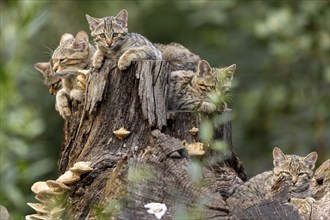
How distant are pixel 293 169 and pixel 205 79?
3.68 feet

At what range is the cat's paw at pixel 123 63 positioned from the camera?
314 inches

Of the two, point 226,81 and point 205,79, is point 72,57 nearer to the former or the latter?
point 205,79

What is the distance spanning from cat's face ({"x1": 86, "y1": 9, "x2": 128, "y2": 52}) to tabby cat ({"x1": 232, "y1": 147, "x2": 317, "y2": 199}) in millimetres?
1617

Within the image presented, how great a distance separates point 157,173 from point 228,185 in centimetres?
103

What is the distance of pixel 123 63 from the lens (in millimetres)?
8008

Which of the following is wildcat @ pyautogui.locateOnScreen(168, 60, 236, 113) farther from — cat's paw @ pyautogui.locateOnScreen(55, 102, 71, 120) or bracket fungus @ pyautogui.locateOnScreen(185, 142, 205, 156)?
cat's paw @ pyautogui.locateOnScreen(55, 102, 71, 120)

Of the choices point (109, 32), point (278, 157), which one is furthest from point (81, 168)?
point (278, 157)

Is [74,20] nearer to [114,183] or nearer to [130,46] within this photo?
[130,46]

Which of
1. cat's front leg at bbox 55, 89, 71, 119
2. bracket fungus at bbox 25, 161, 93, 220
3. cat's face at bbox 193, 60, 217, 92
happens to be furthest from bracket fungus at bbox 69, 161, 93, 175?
cat's face at bbox 193, 60, 217, 92

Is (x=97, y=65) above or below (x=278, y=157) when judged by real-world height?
above

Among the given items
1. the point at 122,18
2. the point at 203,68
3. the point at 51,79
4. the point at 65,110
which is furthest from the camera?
the point at 51,79

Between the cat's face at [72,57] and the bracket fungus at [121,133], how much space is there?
4.47ft

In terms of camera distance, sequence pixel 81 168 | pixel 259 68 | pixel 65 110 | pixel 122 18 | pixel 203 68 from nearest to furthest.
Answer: pixel 81 168 < pixel 65 110 < pixel 203 68 < pixel 122 18 < pixel 259 68

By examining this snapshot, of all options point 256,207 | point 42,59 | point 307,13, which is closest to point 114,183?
point 256,207
